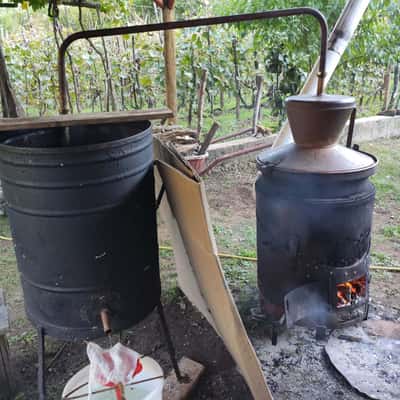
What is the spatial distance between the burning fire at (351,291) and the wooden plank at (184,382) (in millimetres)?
801

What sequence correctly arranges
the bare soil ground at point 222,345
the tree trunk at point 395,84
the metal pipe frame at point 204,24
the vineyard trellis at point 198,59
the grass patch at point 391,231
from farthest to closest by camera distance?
the tree trunk at point 395,84 < the vineyard trellis at point 198,59 < the grass patch at point 391,231 < the bare soil ground at point 222,345 < the metal pipe frame at point 204,24

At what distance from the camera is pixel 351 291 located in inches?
83.4

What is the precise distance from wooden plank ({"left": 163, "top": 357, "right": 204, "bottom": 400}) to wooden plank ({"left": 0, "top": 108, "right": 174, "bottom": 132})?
4.19 ft

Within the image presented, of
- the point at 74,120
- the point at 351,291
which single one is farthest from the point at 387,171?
the point at 74,120

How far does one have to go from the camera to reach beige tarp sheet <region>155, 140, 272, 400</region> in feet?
5.06

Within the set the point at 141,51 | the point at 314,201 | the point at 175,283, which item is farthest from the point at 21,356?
the point at 141,51

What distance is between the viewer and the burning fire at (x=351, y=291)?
6.81 feet

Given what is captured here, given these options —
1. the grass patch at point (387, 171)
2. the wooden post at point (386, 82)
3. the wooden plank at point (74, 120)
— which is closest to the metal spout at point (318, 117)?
the wooden plank at point (74, 120)

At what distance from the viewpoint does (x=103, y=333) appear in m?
1.70

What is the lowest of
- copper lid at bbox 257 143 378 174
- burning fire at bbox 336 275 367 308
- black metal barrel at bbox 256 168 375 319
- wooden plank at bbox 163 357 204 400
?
wooden plank at bbox 163 357 204 400

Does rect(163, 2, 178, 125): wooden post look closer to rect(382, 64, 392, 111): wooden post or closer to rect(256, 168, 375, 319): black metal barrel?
rect(256, 168, 375, 319): black metal barrel

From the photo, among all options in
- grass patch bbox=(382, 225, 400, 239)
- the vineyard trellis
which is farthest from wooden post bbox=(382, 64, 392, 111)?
grass patch bbox=(382, 225, 400, 239)

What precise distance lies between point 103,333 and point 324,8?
4.97 metres

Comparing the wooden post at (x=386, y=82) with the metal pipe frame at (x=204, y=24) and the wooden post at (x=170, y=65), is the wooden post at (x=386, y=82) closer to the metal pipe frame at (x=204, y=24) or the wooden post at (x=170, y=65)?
the wooden post at (x=170, y=65)
